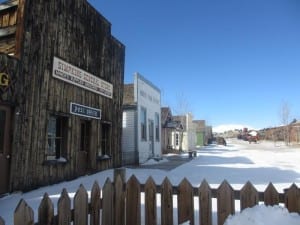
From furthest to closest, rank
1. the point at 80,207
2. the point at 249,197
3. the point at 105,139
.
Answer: the point at 105,139
the point at 249,197
the point at 80,207

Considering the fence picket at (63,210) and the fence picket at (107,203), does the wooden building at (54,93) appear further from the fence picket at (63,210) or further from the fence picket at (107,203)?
the fence picket at (63,210)

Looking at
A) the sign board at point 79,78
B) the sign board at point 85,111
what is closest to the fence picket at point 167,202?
the sign board at point 79,78

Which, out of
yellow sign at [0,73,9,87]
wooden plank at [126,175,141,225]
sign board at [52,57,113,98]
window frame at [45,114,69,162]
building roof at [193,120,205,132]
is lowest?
wooden plank at [126,175,141,225]

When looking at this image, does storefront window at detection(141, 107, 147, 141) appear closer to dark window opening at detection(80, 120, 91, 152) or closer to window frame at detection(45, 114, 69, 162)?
dark window opening at detection(80, 120, 91, 152)

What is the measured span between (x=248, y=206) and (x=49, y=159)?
8103 mm

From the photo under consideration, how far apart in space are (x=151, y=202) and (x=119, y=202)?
1.48ft

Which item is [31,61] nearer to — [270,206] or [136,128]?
[270,206]

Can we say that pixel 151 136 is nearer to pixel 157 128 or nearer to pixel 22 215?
pixel 157 128

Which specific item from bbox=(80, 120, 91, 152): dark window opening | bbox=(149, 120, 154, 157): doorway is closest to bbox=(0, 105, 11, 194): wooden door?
bbox=(80, 120, 91, 152): dark window opening

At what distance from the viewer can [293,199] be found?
3951mm

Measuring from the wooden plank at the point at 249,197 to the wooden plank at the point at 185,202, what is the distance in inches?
25.2

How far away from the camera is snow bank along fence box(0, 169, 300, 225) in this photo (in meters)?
3.82

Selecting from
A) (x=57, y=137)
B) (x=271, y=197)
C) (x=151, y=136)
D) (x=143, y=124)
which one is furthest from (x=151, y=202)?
(x=151, y=136)

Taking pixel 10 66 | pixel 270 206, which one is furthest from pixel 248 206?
pixel 10 66
